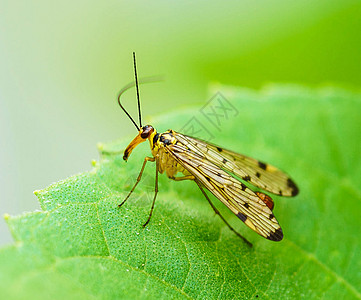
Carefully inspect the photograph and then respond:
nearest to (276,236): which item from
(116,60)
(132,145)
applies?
(132,145)

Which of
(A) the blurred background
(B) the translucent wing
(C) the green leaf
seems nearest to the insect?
(B) the translucent wing

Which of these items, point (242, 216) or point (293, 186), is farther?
point (293, 186)

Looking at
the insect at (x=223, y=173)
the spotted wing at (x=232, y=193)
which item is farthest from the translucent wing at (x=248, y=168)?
the spotted wing at (x=232, y=193)

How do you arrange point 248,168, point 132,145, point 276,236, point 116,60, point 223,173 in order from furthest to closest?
point 116,60 → point 248,168 → point 132,145 → point 223,173 → point 276,236

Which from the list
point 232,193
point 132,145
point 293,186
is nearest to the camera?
point 232,193

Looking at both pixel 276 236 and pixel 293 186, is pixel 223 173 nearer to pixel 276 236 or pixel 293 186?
pixel 276 236

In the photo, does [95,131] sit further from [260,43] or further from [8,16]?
[260,43]
